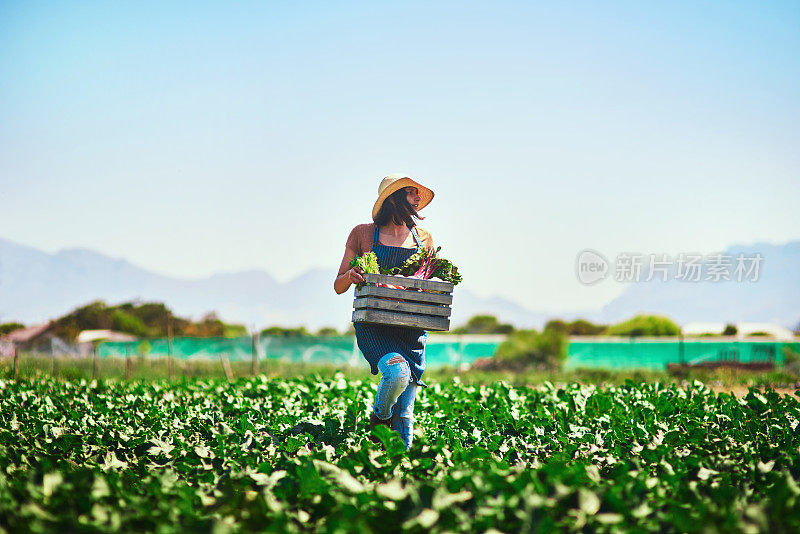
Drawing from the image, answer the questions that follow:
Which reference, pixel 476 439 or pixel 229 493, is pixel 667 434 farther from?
pixel 229 493

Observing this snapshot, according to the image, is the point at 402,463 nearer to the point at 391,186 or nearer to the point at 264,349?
the point at 391,186

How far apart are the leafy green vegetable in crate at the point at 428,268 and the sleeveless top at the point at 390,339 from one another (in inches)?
5.6

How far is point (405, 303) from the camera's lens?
14.7 feet

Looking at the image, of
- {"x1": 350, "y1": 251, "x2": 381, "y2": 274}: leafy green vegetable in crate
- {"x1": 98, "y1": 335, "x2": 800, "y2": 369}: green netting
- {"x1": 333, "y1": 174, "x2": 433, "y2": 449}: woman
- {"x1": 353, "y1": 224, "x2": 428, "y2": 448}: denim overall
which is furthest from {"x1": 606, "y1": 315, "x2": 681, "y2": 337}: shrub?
{"x1": 350, "y1": 251, "x2": 381, "y2": 274}: leafy green vegetable in crate

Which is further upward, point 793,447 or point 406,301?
point 406,301

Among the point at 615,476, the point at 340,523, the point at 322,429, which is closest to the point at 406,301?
the point at 322,429

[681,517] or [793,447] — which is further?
[793,447]

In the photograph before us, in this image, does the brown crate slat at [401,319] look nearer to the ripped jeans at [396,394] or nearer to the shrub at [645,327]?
the ripped jeans at [396,394]

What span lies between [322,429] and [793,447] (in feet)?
9.31

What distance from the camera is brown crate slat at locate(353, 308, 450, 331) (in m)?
4.39

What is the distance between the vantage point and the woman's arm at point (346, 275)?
14.9 ft

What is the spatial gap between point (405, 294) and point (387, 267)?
44cm

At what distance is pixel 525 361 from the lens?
26.1 meters

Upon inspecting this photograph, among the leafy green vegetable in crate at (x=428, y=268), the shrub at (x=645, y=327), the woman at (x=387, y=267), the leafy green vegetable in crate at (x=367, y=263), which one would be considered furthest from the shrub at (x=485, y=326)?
the leafy green vegetable in crate at (x=367, y=263)
